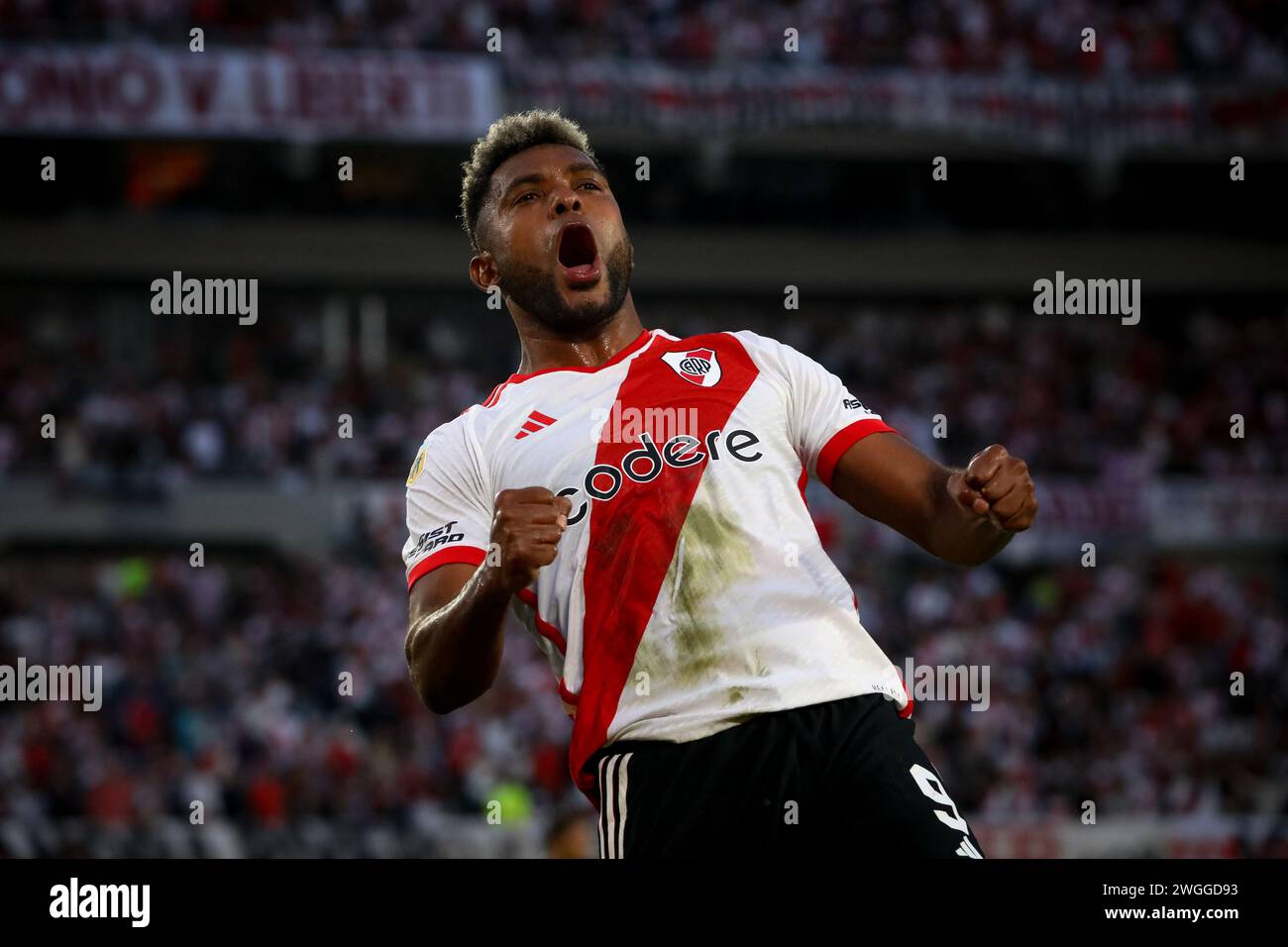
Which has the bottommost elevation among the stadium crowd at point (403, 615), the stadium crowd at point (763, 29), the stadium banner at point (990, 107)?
the stadium crowd at point (403, 615)

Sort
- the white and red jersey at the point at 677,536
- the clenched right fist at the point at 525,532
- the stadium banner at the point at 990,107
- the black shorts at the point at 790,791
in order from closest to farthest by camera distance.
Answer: the clenched right fist at the point at 525,532 < the black shorts at the point at 790,791 < the white and red jersey at the point at 677,536 < the stadium banner at the point at 990,107

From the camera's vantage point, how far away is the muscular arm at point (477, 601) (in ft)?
10.6

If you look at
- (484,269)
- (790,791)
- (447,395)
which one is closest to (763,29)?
(447,395)

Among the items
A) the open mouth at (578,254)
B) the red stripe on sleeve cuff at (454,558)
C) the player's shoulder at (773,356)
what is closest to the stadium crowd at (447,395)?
the open mouth at (578,254)

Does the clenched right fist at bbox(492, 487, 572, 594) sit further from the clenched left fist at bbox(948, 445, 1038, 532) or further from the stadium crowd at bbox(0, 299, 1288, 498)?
the stadium crowd at bbox(0, 299, 1288, 498)

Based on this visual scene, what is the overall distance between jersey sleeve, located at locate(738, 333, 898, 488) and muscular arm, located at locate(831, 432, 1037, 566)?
0.03 m

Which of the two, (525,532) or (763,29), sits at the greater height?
(763,29)

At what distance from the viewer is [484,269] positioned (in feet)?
14.5

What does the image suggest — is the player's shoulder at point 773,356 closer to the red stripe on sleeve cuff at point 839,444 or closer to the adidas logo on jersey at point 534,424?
the red stripe on sleeve cuff at point 839,444

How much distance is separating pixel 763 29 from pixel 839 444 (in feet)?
62.2

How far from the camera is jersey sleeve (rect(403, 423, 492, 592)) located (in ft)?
12.4

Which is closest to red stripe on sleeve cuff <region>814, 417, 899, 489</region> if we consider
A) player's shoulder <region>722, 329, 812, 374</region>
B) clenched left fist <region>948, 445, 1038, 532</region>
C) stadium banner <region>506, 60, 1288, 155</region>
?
player's shoulder <region>722, 329, 812, 374</region>

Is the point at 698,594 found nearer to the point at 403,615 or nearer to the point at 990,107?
the point at 403,615

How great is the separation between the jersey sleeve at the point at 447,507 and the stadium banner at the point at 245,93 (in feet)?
58.3
